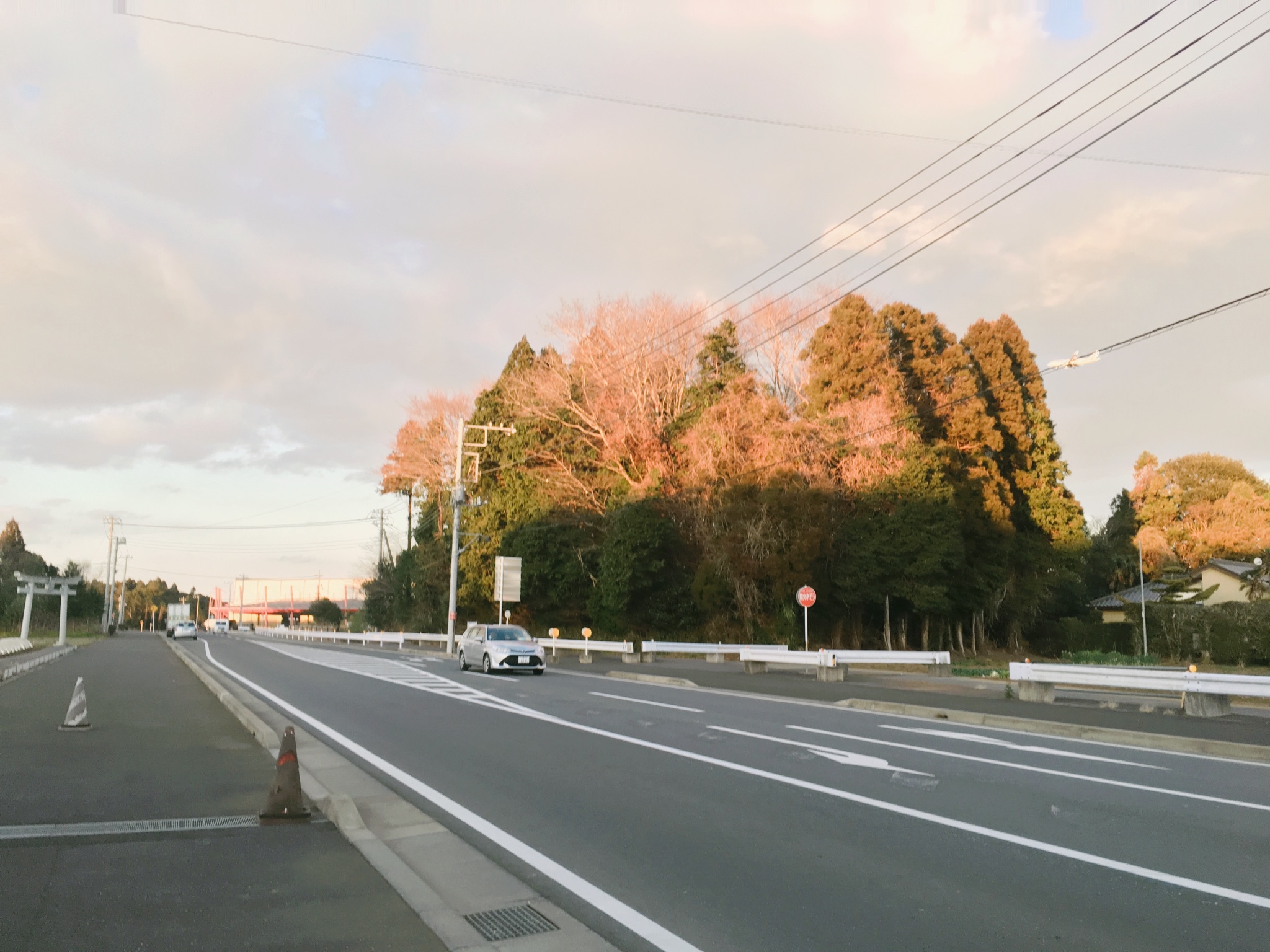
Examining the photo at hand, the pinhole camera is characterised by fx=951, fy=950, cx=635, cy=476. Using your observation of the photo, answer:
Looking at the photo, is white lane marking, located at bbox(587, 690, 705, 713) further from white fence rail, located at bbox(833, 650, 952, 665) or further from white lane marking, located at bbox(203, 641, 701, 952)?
white fence rail, located at bbox(833, 650, 952, 665)

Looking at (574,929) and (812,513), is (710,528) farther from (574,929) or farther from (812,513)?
(574,929)

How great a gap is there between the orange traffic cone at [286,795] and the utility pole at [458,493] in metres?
34.9

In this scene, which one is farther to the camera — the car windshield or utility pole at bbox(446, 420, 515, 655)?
utility pole at bbox(446, 420, 515, 655)

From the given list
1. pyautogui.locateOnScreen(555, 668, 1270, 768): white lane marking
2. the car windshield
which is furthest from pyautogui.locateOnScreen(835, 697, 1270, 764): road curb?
the car windshield

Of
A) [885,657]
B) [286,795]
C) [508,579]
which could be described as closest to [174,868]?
[286,795]

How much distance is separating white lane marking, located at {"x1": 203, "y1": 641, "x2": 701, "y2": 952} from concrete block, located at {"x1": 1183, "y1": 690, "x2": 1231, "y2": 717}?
1327 centimetres

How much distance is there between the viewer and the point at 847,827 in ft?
24.2

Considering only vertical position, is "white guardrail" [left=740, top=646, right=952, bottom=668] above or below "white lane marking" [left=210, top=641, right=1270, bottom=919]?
above

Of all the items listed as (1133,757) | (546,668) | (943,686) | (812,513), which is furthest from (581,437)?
(1133,757)

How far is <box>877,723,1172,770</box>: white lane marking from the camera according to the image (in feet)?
36.6

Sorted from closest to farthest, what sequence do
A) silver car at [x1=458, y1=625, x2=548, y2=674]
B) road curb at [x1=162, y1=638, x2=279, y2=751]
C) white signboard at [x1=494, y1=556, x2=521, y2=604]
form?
1. road curb at [x1=162, y1=638, x2=279, y2=751]
2. silver car at [x1=458, y1=625, x2=548, y2=674]
3. white signboard at [x1=494, y1=556, x2=521, y2=604]

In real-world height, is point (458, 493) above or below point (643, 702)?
above

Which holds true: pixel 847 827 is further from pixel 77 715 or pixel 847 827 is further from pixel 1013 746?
pixel 77 715

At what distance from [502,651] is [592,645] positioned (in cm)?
1064
